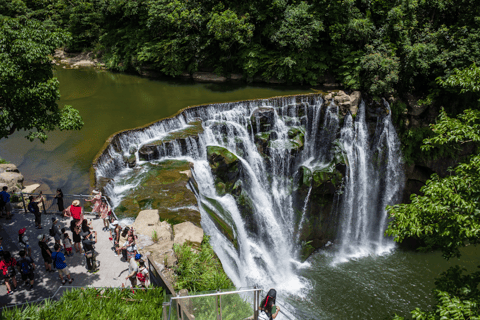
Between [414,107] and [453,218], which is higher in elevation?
[414,107]

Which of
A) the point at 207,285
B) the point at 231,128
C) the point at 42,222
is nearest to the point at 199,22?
the point at 231,128

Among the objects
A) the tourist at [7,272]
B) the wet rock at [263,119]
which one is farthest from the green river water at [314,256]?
the tourist at [7,272]

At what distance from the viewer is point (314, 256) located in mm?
19469

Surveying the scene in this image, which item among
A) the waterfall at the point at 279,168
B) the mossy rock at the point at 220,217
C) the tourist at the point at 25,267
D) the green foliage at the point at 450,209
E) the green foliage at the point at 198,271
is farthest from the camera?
the waterfall at the point at 279,168

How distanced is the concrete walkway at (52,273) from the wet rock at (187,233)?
7.25ft

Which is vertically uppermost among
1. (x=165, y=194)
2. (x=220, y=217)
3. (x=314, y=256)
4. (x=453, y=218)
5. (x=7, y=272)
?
(x=453, y=218)

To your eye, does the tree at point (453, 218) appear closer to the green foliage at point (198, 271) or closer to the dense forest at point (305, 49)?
the dense forest at point (305, 49)

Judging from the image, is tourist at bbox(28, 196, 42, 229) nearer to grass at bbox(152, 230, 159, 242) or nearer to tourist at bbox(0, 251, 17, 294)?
tourist at bbox(0, 251, 17, 294)

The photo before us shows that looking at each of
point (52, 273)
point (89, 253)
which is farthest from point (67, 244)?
point (89, 253)

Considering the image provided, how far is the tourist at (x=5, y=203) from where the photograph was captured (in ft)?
39.2

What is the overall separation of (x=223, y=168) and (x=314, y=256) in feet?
25.7

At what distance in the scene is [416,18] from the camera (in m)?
23.2

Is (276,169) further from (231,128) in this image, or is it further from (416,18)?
(416,18)

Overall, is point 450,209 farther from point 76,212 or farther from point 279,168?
point 279,168
